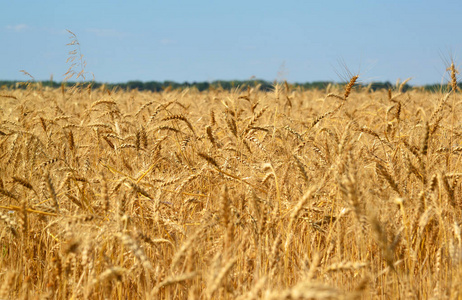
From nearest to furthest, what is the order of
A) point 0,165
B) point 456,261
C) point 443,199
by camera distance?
1. point 456,261
2. point 443,199
3. point 0,165

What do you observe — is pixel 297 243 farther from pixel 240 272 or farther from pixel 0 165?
pixel 0 165

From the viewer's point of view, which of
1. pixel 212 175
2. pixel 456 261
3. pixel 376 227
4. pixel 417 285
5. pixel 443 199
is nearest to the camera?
pixel 376 227

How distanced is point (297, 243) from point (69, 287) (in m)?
1.06

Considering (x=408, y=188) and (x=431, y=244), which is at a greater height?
(x=408, y=188)

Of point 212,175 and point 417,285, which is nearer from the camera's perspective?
point 417,285

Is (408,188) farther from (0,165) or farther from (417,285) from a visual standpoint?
(0,165)

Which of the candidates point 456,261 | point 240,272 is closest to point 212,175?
point 240,272

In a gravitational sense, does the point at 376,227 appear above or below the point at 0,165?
above

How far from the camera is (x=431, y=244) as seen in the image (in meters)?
1.88

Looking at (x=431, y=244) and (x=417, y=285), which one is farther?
(x=431, y=244)

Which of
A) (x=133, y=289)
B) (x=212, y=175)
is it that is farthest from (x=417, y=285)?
(x=212, y=175)

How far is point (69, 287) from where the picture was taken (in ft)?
5.36

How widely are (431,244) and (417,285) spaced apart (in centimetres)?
33

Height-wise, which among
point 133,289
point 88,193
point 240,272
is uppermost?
point 88,193
